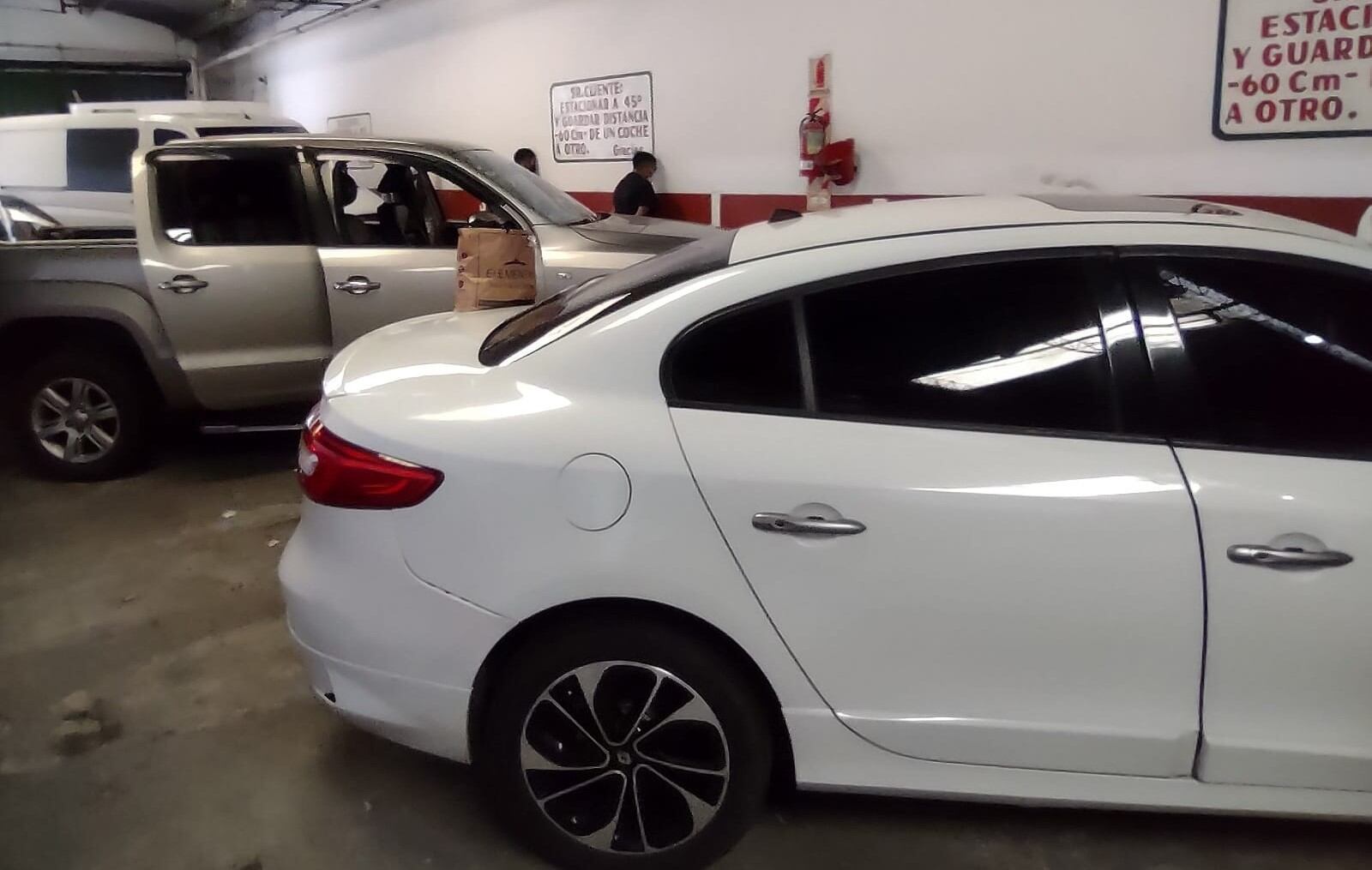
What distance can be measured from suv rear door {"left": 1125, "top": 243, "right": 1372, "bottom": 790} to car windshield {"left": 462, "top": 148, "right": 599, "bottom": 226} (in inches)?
142

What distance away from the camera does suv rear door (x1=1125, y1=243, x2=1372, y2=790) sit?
1913 mm

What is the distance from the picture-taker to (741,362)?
2088mm

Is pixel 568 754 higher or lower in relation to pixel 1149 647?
lower

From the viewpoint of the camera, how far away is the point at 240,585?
3924 mm

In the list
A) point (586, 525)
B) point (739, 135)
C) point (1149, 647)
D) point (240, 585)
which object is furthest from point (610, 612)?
point (739, 135)

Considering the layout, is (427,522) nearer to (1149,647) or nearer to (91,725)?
(1149,647)

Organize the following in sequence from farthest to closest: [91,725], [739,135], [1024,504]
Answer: [739,135] → [91,725] → [1024,504]

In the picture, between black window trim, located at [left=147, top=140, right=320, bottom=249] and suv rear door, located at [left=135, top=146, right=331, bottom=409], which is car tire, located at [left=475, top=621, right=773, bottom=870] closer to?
suv rear door, located at [left=135, top=146, right=331, bottom=409]

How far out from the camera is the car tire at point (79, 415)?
16.4 feet

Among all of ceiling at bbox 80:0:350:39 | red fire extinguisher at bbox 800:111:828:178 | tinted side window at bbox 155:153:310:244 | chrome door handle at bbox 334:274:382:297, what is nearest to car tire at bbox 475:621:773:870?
chrome door handle at bbox 334:274:382:297

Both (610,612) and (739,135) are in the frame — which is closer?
(610,612)

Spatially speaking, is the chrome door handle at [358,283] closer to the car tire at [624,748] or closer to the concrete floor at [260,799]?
the concrete floor at [260,799]

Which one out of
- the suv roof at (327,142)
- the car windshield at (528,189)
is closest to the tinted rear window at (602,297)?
the car windshield at (528,189)

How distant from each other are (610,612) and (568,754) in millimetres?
363
